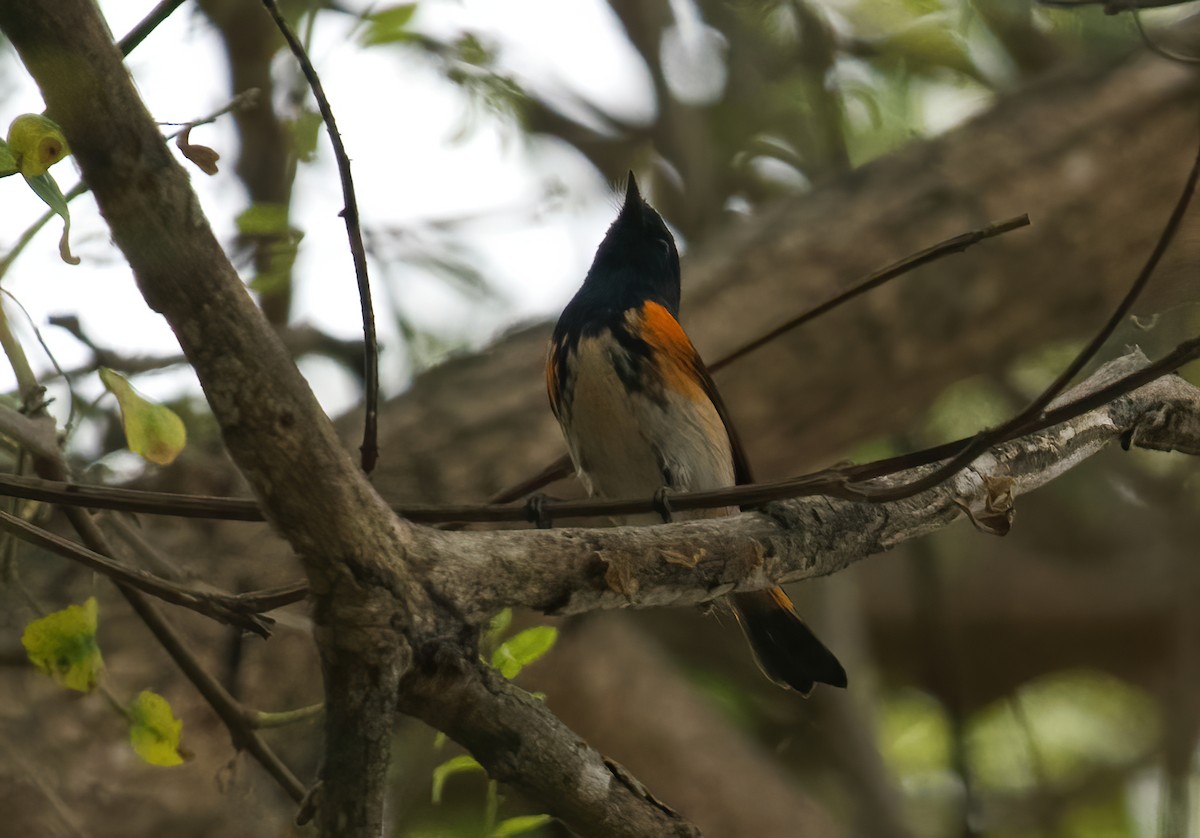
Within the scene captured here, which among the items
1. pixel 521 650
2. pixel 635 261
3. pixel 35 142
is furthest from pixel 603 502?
pixel 635 261

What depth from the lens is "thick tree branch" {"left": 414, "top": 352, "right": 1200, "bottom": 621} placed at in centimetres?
160

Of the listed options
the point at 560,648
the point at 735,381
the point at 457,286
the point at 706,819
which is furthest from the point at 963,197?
the point at 706,819

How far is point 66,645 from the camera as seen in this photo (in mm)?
1780

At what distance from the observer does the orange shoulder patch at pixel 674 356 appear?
320 centimetres

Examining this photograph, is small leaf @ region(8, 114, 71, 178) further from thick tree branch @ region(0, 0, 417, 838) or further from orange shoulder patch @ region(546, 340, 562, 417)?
orange shoulder patch @ region(546, 340, 562, 417)

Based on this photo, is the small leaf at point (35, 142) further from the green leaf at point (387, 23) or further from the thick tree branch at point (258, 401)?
the green leaf at point (387, 23)

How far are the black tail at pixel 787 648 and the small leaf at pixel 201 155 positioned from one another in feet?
6.10

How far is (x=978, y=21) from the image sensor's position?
18.0 feet

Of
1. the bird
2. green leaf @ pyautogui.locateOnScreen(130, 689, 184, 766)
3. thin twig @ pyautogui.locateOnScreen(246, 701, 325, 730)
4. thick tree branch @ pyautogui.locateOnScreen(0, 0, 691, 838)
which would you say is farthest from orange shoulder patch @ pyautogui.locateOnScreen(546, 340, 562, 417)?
thick tree branch @ pyautogui.locateOnScreen(0, 0, 691, 838)

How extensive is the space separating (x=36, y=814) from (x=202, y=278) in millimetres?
2050

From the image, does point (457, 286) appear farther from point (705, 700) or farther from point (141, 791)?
point (141, 791)

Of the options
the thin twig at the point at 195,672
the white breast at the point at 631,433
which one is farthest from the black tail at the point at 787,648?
the thin twig at the point at 195,672

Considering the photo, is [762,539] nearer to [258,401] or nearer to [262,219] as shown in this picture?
[258,401]

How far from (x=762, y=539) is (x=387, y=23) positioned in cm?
160
